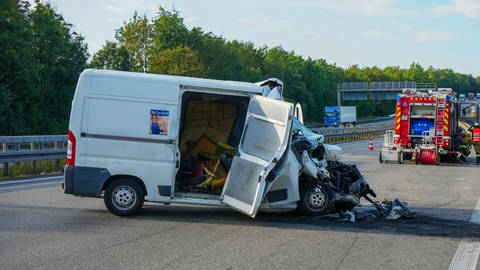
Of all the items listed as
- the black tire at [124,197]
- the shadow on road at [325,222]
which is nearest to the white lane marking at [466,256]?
the shadow on road at [325,222]

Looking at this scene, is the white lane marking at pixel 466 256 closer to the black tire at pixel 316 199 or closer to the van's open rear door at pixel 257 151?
the black tire at pixel 316 199

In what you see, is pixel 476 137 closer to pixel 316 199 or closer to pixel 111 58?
pixel 316 199

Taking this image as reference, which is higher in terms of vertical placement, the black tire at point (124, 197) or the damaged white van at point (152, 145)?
the damaged white van at point (152, 145)

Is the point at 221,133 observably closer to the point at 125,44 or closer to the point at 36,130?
the point at 36,130

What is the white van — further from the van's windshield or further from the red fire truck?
the red fire truck

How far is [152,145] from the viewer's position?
9.89 m

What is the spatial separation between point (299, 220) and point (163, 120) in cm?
277

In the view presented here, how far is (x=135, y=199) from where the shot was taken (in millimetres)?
10047

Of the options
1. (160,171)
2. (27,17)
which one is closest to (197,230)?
(160,171)

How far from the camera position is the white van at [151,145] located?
32.1 feet

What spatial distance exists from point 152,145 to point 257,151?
5.47ft

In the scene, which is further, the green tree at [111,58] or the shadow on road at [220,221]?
the green tree at [111,58]

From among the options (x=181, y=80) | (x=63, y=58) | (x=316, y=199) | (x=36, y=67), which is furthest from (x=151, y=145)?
(x=63, y=58)

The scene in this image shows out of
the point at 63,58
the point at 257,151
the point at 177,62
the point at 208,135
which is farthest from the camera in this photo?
the point at 177,62
